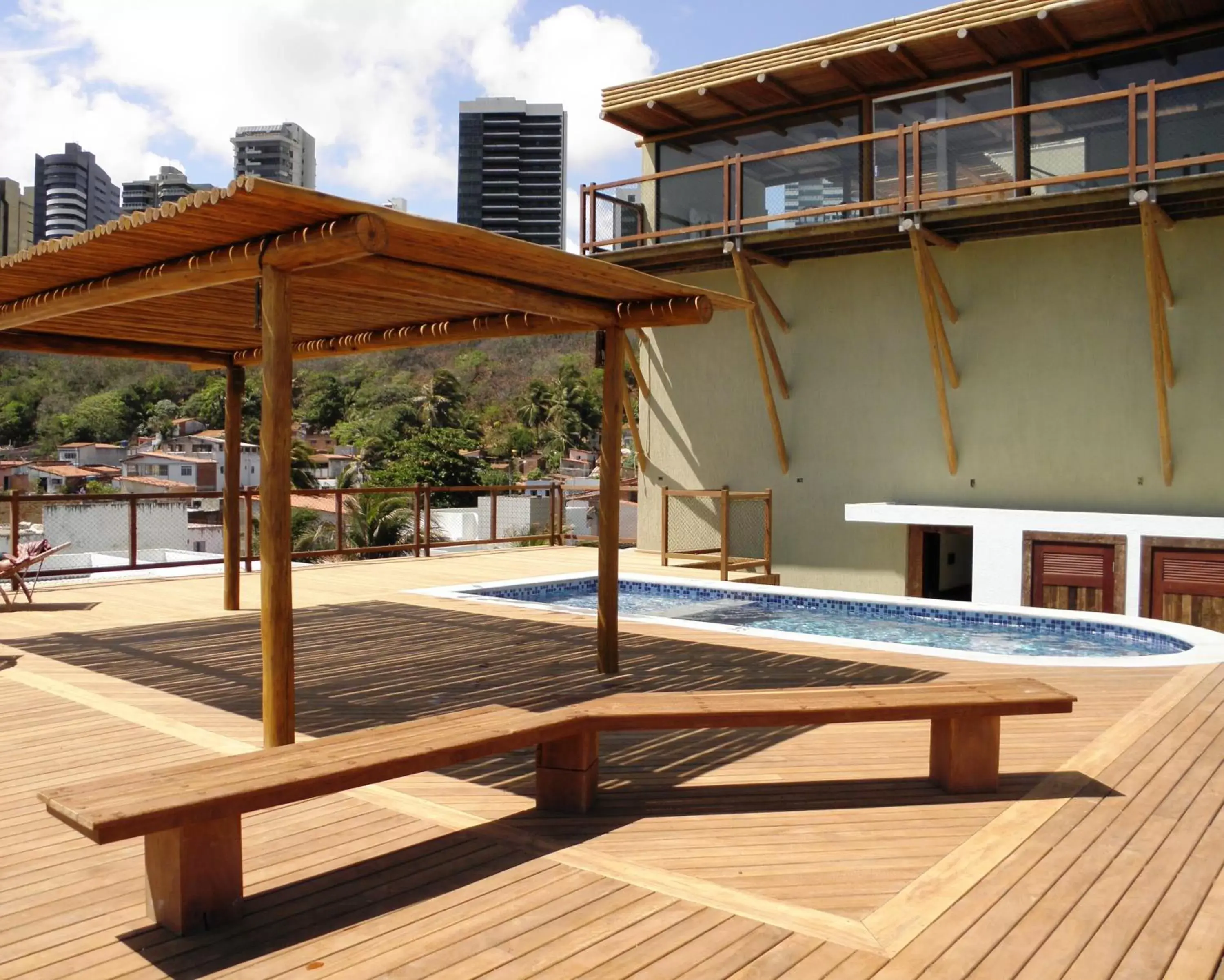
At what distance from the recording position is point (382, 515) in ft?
84.0

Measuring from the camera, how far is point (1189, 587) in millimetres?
10883

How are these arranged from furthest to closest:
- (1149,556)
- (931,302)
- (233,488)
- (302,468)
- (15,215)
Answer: (15,215) → (302,468) → (931,302) → (1149,556) → (233,488)

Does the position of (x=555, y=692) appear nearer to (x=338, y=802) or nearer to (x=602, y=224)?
(x=338, y=802)

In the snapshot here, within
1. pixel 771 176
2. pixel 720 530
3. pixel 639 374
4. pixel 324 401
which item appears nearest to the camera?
pixel 771 176

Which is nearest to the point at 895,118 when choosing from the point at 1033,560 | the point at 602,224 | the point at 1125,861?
the point at 602,224

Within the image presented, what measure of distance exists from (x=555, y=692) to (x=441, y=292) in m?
2.26

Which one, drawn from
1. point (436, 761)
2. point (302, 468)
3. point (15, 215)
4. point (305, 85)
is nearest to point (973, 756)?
point (436, 761)

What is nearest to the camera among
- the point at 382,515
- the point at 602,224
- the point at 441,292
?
the point at 441,292

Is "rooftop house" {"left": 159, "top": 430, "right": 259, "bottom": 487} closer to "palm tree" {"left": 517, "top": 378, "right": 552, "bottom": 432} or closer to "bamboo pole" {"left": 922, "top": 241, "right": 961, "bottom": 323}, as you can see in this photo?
"palm tree" {"left": 517, "top": 378, "right": 552, "bottom": 432}

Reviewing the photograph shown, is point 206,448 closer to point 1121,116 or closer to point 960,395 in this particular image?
point 960,395

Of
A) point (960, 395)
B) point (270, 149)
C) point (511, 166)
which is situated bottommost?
Answer: point (960, 395)

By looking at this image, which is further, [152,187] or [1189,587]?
[152,187]

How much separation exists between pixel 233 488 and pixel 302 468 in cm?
4661

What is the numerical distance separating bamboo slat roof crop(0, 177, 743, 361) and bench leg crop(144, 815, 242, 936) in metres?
2.11
